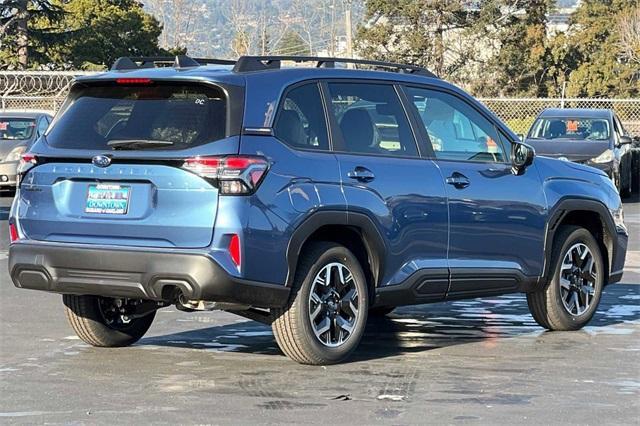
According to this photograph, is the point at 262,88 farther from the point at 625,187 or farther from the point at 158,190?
the point at 625,187

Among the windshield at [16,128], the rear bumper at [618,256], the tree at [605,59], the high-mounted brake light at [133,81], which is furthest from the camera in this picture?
the tree at [605,59]

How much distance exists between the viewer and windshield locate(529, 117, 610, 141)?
949 inches

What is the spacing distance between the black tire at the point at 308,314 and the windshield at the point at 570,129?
16.4m

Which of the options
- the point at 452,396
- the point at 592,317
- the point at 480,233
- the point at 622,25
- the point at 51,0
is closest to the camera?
the point at 452,396

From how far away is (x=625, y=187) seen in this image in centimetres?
2539

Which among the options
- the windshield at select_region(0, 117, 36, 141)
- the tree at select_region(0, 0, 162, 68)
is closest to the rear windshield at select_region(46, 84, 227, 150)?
the windshield at select_region(0, 117, 36, 141)

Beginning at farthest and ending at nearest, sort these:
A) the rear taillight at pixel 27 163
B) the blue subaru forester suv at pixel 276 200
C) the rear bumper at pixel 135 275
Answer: the rear taillight at pixel 27 163 → the blue subaru forester suv at pixel 276 200 → the rear bumper at pixel 135 275

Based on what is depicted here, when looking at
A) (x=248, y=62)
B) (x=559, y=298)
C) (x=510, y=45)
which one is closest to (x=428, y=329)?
(x=559, y=298)

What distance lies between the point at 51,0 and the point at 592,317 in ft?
167

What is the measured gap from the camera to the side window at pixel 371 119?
8297mm

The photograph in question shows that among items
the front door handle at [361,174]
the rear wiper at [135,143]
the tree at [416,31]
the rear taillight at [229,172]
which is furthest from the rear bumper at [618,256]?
the tree at [416,31]

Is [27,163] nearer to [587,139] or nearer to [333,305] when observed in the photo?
[333,305]

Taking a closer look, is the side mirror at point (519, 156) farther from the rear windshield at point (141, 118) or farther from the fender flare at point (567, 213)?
the rear windshield at point (141, 118)

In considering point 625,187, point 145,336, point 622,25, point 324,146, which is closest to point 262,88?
point 324,146
